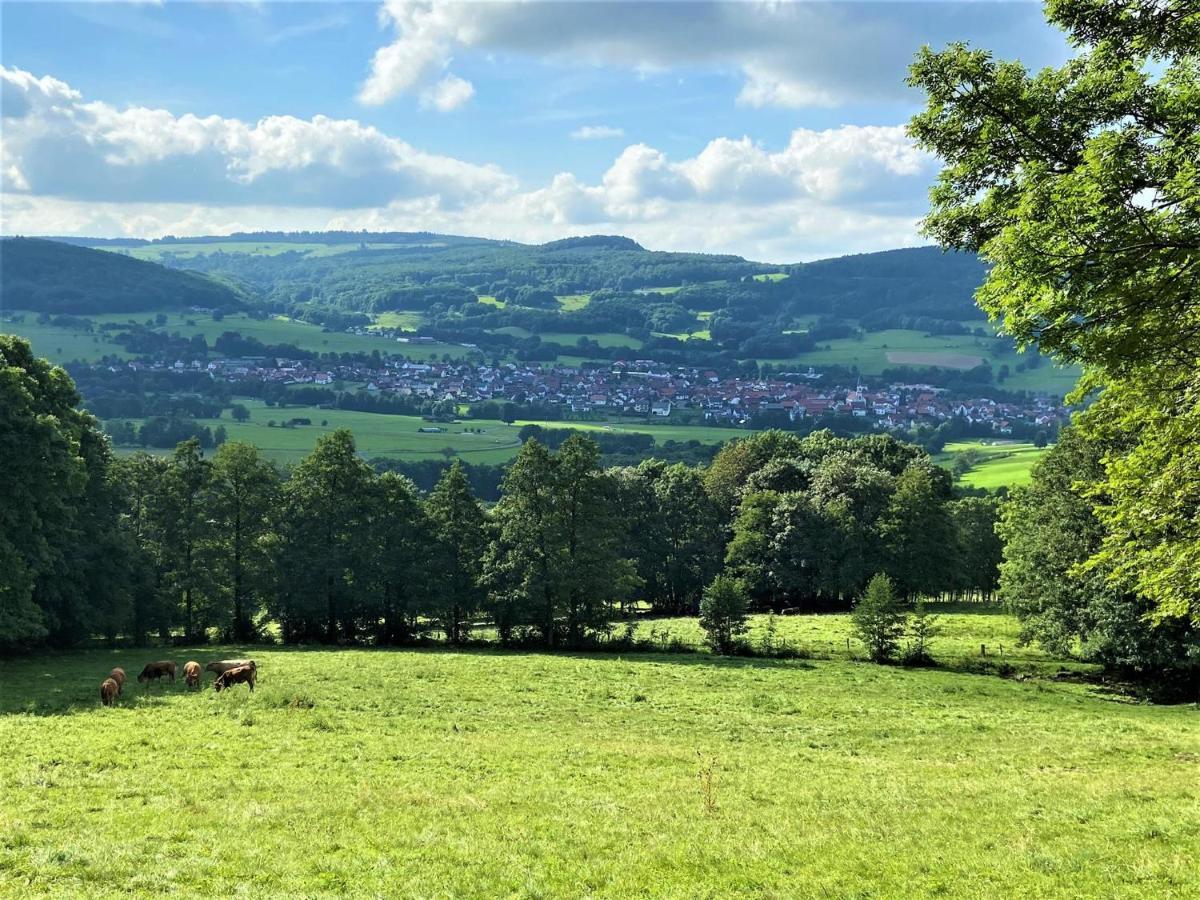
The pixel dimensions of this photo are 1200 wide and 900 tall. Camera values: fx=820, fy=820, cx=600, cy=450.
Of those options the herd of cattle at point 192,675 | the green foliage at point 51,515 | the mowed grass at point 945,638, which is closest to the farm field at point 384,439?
the green foliage at point 51,515

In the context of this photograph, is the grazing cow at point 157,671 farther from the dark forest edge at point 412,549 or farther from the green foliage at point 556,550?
the green foliage at point 556,550

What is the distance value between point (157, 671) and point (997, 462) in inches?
6506

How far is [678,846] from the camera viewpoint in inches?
575

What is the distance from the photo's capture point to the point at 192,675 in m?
31.3

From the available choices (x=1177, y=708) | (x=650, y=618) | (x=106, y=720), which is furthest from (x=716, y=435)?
(x=106, y=720)

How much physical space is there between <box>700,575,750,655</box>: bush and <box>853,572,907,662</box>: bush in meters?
6.94

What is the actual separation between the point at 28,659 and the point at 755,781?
3658cm

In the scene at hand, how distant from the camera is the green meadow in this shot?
12867mm

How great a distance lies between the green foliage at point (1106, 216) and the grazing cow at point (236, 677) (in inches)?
1124

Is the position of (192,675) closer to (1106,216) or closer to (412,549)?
(412,549)

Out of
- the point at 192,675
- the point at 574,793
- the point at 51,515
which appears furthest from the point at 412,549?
the point at 574,793

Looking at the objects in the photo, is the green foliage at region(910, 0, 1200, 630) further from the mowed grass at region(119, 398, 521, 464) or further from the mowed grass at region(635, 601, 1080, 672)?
the mowed grass at region(119, 398, 521, 464)

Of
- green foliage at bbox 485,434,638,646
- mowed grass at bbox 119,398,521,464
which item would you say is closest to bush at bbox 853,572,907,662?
green foliage at bbox 485,434,638,646

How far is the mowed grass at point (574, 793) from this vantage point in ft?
42.2
